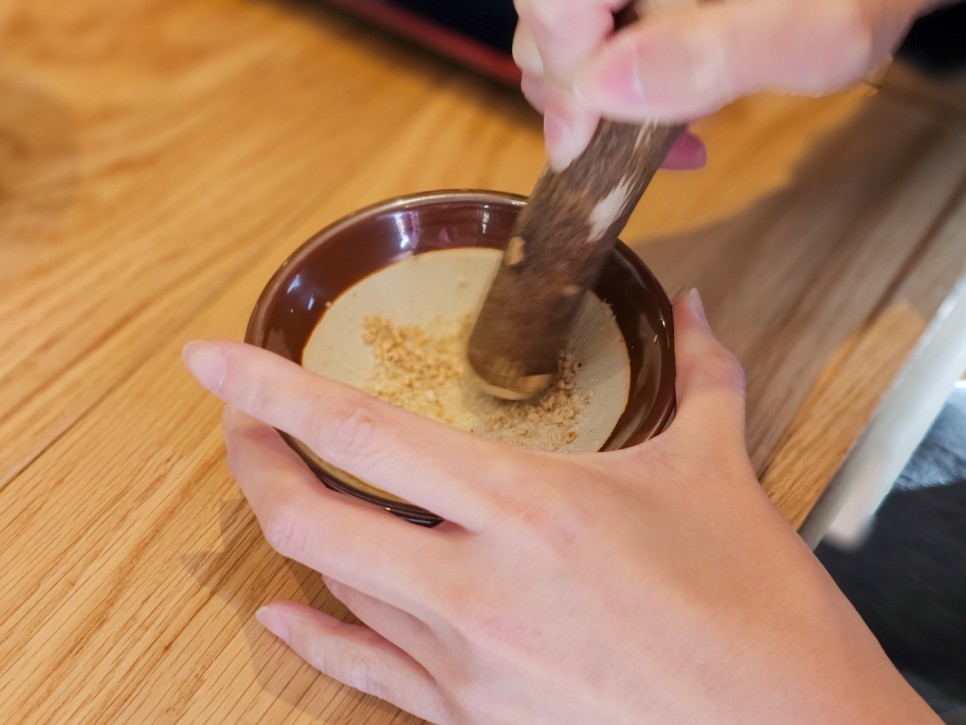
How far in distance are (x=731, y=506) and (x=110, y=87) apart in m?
1.02

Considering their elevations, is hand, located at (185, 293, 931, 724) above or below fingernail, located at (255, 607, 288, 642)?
above

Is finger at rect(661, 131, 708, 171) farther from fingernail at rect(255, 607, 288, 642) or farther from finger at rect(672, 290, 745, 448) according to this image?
fingernail at rect(255, 607, 288, 642)

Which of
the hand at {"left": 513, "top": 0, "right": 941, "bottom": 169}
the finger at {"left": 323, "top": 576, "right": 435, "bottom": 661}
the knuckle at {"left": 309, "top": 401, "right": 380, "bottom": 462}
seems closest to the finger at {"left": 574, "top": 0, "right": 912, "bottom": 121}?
the hand at {"left": 513, "top": 0, "right": 941, "bottom": 169}

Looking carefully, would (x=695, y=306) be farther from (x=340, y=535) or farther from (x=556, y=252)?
(x=340, y=535)

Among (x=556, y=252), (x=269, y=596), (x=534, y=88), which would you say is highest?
(x=534, y=88)

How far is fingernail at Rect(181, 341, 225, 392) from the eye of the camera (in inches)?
23.5

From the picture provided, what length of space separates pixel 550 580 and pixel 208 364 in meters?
0.29

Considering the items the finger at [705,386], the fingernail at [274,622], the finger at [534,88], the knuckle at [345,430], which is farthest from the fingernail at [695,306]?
the fingernail at [274,622]

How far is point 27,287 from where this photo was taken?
36.7 inches

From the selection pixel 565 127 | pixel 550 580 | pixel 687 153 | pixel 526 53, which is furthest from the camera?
pixel 687 153

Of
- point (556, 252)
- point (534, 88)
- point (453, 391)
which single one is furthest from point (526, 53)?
point (453, 391)

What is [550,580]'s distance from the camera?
1.83ft

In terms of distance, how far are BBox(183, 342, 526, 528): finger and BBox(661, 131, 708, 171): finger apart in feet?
1.51

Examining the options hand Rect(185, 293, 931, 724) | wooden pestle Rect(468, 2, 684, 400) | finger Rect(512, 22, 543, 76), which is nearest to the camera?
hand Rect(185, 293, 931, 724)
